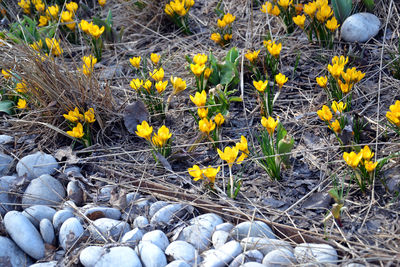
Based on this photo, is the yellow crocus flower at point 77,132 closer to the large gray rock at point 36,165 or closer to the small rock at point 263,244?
the large gray rock at point 36,165

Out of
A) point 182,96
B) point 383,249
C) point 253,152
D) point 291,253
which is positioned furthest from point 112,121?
point 383,249

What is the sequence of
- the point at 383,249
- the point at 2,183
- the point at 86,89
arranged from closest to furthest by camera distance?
the point at 383,249, the point at 2,183, the point at 86,89

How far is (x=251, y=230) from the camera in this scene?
1975 mm

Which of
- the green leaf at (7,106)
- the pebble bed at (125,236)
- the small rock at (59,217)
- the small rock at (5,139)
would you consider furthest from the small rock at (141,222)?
the green leaf at (7,106)

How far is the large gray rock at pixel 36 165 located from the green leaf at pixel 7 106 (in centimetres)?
53

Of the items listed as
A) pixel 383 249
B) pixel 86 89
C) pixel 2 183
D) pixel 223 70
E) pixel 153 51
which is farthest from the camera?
pixel 153 51

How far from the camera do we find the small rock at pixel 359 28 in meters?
3.03

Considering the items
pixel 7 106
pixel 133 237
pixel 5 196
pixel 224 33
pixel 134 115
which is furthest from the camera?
pixel 224 33

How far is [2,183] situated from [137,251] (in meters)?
0.94

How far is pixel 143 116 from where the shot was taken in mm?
2725

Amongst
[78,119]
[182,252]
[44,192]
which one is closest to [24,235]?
[44,192]

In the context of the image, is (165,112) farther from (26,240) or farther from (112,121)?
(26,240)

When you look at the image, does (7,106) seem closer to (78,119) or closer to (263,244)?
(78,119)

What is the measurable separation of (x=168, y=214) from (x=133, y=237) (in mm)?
211
